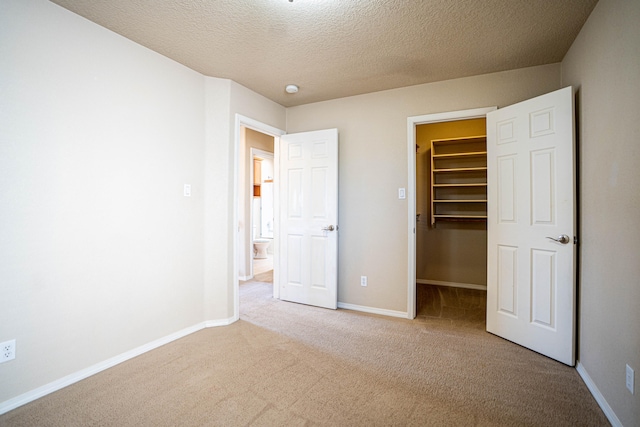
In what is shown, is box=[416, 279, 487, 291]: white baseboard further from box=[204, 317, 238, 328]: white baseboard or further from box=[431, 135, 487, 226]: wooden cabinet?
box=[204, 317, 238, 328]: white baseboard

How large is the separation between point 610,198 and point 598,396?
1.21 meters

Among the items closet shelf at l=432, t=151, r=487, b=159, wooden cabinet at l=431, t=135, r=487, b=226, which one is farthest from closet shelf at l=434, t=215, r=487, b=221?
closet shelf at l=432, t=151, r=487, b=159

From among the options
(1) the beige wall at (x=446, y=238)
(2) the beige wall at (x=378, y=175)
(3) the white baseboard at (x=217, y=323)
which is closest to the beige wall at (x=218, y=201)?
(3) the white baseboard at (x=217, y=323)

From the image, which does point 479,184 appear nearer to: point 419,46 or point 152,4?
point 419,46

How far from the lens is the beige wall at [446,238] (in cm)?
451

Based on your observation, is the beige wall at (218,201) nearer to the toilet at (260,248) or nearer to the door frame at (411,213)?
the door frame at (411,213)

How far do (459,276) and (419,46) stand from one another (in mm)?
3518

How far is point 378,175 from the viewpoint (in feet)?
11.2

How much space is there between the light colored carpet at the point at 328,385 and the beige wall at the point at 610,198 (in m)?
0.32

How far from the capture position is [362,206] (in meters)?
3.51

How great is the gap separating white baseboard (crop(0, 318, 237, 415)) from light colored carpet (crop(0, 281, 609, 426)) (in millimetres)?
60

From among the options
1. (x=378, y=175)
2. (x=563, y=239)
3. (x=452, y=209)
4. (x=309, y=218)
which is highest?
(x=378, y=175)

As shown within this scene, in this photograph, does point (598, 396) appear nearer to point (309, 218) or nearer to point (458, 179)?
point (309, 218)

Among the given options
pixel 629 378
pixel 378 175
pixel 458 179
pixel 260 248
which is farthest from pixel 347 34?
pixel 260 248
